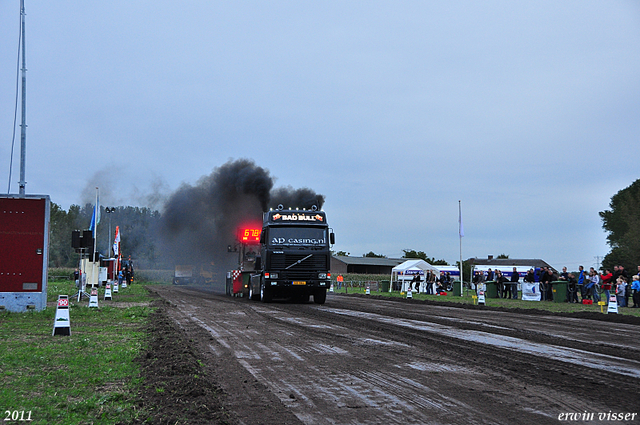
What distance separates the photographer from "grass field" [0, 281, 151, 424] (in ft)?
16.9

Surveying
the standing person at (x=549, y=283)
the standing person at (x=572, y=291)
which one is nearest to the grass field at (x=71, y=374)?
the standing person at (x=572, y=291)

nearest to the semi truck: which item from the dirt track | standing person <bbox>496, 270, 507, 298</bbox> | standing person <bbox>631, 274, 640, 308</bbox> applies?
the dirt track

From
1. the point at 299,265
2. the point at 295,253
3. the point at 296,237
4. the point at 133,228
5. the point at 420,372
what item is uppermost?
the point at 133,228

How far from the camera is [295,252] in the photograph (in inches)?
889

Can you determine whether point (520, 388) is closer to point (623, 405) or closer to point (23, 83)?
point (623, 405)

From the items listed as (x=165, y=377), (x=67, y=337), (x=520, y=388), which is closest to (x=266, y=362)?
(x=165, y=377)

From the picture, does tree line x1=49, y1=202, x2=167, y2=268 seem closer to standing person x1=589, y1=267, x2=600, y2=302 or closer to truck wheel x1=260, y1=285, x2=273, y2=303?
truck wheel x1=260, y1=285, x2=273, y2=303

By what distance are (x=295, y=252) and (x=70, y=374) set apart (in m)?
15.8

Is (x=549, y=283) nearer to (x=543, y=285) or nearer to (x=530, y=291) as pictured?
(x=543, y=285)

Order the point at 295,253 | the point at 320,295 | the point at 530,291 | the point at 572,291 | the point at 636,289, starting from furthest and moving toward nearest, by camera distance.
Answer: the point at 530,291
the point at 572,291
the point at 320,295
the point at 295,253
the point at 636,289

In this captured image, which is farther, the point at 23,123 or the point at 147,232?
the point at 147,232

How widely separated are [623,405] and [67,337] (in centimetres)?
934

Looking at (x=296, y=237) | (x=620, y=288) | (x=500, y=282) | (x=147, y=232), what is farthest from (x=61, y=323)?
(x=147, y=232)

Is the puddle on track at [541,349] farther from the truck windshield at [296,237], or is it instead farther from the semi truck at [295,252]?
the truck windshield at [296,237]
